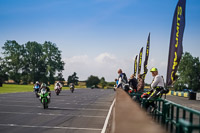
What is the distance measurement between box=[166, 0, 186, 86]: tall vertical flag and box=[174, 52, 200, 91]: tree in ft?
299

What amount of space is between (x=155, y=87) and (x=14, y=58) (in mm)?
93971

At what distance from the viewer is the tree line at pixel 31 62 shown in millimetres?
98062

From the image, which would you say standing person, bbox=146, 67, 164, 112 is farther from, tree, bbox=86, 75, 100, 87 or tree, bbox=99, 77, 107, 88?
tree, bbox=86, 75, 100, 87

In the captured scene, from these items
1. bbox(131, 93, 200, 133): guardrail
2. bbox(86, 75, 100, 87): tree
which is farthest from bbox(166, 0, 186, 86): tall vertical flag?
bbox(86, 75, 100, 87): tree

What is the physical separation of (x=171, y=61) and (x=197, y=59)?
98.8 metres

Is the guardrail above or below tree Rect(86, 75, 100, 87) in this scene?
below

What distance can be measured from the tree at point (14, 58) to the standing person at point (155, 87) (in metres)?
92.6

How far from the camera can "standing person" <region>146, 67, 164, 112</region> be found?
8.54 metres

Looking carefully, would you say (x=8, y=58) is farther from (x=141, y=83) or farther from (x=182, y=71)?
(x=141, y=83)

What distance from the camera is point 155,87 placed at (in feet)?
29.1

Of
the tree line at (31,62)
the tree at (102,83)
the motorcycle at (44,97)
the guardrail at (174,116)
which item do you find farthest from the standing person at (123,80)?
the tree at (102,83)

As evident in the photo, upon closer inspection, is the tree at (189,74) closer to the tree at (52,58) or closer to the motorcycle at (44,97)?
the tree at (52,58)

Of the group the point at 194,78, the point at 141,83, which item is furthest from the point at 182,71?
the point at 141,83

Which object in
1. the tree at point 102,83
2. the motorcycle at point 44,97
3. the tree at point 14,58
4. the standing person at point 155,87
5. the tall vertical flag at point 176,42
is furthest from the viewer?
the tree at point 102,83
